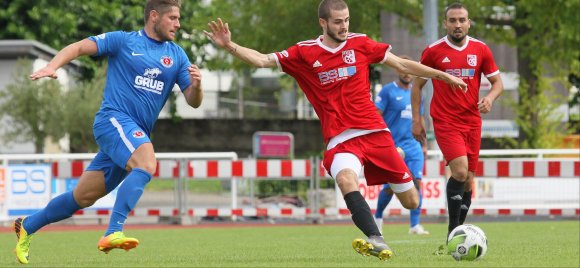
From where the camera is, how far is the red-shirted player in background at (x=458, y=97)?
12039 millimetres

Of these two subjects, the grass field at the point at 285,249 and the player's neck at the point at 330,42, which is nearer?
the grass field at the point at 285,249

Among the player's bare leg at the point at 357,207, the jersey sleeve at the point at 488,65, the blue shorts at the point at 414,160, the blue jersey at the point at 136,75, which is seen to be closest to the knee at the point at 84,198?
the blue jersey at the point at 136,75

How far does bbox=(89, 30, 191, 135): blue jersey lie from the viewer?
10.1m

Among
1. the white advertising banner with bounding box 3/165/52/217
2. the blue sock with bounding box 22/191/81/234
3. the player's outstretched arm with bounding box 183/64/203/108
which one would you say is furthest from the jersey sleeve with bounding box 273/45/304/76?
the white advertising banner with bounding box 3/165/52/217

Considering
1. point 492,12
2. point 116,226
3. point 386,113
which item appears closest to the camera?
point 116,226

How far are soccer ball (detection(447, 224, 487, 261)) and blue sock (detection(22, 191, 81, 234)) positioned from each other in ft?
9.72

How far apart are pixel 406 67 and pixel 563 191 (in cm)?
1273

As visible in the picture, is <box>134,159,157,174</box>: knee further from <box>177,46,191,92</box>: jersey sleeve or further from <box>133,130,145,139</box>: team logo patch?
<box>177,46,191,92</box>: jersey sleeve

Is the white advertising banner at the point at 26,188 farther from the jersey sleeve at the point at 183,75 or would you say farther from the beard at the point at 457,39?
the jersey sleeve at the point at 183,75

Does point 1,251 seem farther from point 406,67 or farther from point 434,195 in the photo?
point 434,195

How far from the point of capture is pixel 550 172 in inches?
880

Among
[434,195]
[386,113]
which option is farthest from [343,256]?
[434,195]

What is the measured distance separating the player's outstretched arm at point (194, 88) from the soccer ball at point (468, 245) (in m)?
2.27

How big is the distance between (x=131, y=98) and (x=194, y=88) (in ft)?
1.60
